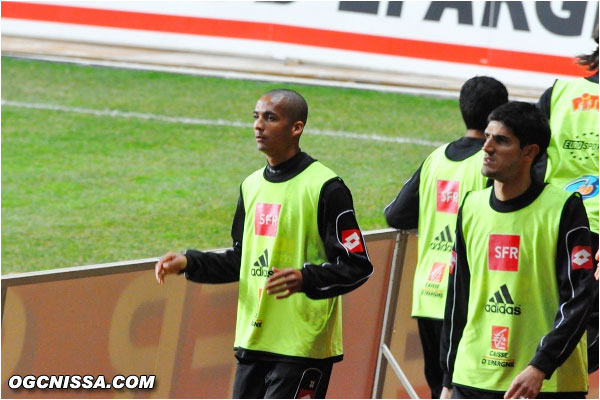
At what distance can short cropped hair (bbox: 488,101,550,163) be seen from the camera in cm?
500

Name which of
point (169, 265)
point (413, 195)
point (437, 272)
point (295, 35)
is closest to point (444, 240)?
point (437, 272)

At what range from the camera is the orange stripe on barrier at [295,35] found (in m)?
15.3

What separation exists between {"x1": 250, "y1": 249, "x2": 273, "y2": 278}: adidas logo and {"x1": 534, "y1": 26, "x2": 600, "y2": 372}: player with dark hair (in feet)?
5.16

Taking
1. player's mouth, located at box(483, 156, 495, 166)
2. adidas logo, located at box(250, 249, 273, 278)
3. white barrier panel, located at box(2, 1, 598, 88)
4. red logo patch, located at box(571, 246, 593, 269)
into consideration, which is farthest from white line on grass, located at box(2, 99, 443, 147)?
red logo patch, located at box(571, 246, 593, 269)

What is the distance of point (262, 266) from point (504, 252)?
1071 mm

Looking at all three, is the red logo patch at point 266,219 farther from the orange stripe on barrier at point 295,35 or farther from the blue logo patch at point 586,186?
the orange stripe on barrier at point 295,35

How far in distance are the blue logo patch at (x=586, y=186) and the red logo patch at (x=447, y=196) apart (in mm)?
618

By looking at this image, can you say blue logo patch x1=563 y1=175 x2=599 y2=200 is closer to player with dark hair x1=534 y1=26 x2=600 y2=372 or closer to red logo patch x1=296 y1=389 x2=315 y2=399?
player with dark hair x1=534 y1=26 x2=600 y2=372

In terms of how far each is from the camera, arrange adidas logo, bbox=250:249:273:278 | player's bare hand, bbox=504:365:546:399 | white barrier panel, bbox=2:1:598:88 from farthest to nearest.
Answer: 1. white barrier panel, bbox=2:1:598:88
2. adidas logo, bbox=250:249:273:278
3. player's bare hand, bbox=504:365:546:399

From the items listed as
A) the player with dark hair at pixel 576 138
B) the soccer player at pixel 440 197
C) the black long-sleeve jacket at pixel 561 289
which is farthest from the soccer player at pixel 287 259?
the player with dark hair at pixel 576 138

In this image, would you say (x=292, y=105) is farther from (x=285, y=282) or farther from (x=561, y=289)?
(x=561, y=289)

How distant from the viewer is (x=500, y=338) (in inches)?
196

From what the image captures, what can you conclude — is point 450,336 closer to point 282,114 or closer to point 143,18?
point 282,114

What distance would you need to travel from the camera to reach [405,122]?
15664 mm
